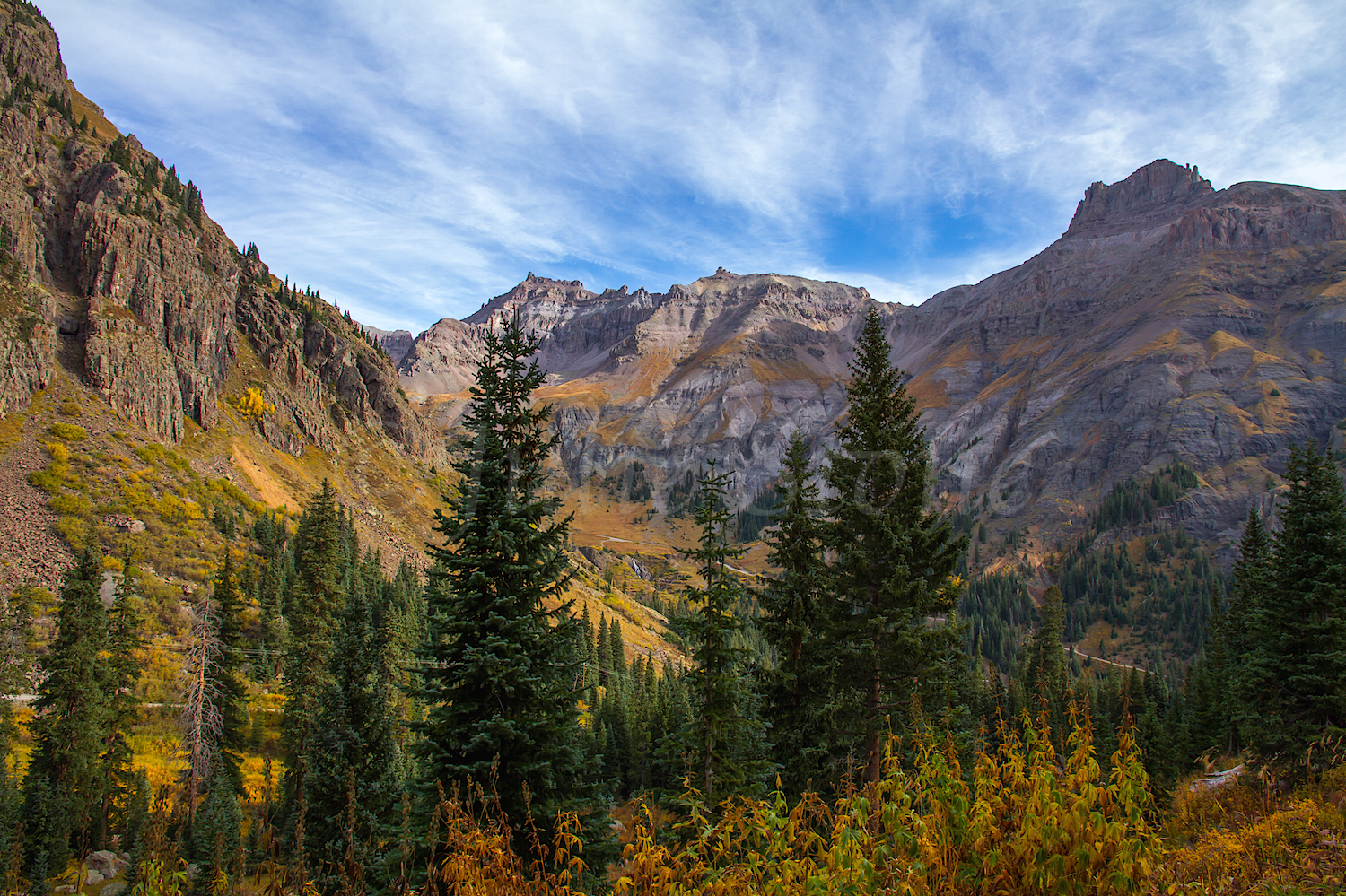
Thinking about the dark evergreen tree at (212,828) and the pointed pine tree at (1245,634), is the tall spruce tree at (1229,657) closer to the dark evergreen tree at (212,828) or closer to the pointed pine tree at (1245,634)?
the pointed pine tree at (1245,634)

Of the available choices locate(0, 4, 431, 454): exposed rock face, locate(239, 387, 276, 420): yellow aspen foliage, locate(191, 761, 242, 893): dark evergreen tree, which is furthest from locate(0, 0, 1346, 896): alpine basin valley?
locate(239, 387, 276, 420): yellow aspen foliage

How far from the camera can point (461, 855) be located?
584 centimetres

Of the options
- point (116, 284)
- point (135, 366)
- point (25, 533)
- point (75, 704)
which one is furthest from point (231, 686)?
point (116, 284)

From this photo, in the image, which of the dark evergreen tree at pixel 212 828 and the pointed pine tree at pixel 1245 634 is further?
the pointed pine tree at pixel 1245 634

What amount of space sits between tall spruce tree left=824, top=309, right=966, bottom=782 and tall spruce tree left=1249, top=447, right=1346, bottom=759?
57.4 ft

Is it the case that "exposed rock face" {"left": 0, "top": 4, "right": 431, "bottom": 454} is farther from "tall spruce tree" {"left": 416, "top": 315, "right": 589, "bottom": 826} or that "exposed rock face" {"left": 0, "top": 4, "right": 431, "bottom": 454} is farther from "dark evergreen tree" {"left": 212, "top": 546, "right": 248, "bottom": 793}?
"tall spruce tree" {"left": 416, "top": 315, "right": 589, "bottom": 826}

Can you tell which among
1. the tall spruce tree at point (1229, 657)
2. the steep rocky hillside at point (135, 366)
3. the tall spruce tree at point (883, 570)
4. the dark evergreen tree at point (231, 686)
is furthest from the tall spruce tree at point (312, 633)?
the tall spruce tree at point (1229, 657)

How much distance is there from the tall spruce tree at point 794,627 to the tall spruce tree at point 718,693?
1762 mm

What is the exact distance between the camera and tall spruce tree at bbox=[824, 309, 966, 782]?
671 inches

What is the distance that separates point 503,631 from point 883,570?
1071 centimetres

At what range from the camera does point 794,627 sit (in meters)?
19.4

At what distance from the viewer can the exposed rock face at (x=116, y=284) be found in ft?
273

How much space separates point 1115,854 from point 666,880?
3.58 m

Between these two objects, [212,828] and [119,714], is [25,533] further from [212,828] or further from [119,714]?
[212,828]
